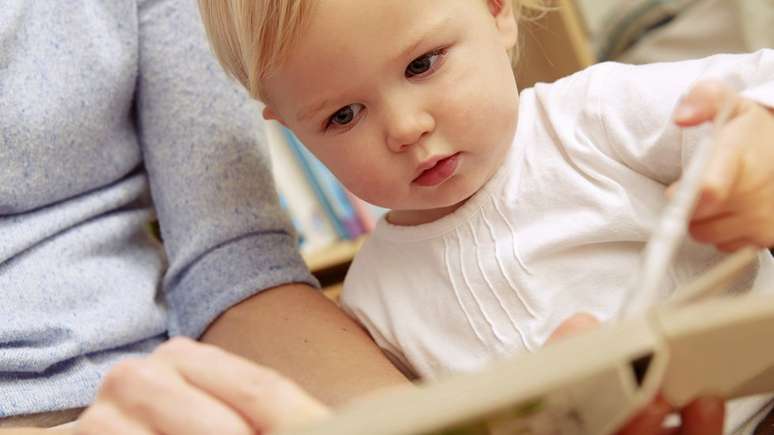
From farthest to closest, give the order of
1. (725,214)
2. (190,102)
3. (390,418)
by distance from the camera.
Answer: (190,102) < (725,214) < (390,418)

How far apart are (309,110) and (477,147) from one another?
0.16 metres

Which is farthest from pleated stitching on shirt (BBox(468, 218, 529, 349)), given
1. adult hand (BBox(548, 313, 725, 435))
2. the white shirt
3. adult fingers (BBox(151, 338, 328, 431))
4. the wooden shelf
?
the wooden shelf

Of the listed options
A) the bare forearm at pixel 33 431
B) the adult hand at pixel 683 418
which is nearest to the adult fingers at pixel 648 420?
the adult hand at pixel 683 418

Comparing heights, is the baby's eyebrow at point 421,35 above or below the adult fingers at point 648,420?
above

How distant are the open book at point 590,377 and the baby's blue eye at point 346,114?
380 millimetres

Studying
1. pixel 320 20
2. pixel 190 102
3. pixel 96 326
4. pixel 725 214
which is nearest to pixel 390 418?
pixel 725 214

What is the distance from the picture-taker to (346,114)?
68cm

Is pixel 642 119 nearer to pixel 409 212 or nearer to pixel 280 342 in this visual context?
pixel 409 212

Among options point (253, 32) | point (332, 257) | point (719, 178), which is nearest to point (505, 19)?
point (253, 32)

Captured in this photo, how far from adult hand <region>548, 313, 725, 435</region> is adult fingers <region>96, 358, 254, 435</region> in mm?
198

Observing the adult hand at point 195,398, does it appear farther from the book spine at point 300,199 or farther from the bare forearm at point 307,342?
the book spine at point 300,199

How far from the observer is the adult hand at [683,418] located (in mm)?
371

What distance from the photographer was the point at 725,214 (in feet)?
1.56

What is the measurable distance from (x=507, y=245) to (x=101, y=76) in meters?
0.47
